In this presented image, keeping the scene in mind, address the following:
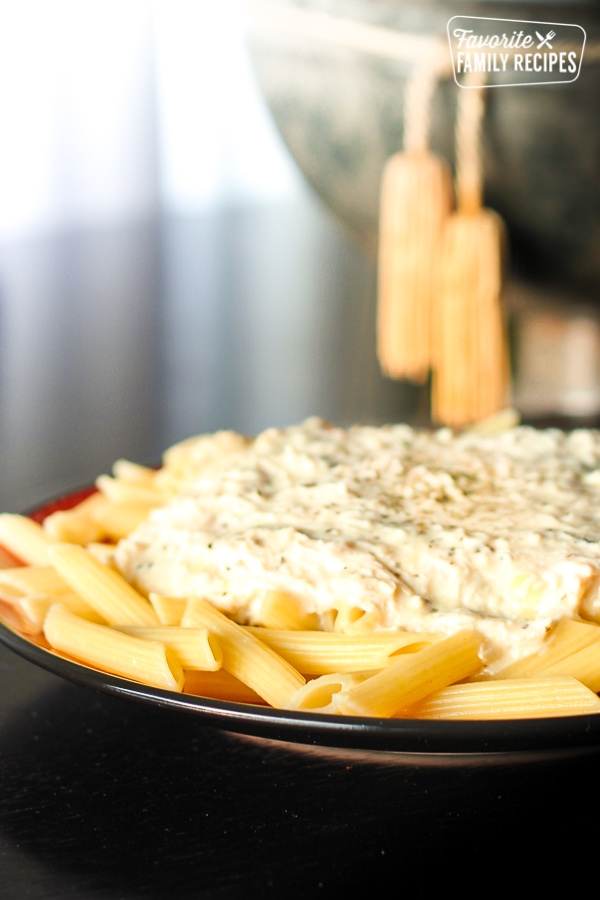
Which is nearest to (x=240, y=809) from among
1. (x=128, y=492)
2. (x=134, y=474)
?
(x=128, y=492)

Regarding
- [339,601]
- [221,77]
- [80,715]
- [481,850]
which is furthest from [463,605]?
[221,77]

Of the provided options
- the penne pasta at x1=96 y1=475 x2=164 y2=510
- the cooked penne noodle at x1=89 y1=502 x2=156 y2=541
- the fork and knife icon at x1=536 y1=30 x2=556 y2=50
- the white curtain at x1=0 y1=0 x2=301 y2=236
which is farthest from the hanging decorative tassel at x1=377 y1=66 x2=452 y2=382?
the white curtain at x1=0 y1=0 x2=301 y2=236

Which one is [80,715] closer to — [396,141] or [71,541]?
[71,541]

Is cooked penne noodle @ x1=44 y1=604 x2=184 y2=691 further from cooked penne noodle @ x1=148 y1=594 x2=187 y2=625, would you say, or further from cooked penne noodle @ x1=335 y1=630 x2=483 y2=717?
cooked penne noodle @ x1=335 y1=630 x2=483 y2=717

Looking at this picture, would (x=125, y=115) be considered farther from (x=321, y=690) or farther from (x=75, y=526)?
(x=321, y=690)

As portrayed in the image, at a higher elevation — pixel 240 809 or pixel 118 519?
pixel 118 519

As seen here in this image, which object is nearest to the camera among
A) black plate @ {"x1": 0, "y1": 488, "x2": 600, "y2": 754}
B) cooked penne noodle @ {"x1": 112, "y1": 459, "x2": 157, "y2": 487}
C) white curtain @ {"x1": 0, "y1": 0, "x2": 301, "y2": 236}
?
black plate @ {"x1": 0, "y1": 488, "x2": 600, "y2": 754}
